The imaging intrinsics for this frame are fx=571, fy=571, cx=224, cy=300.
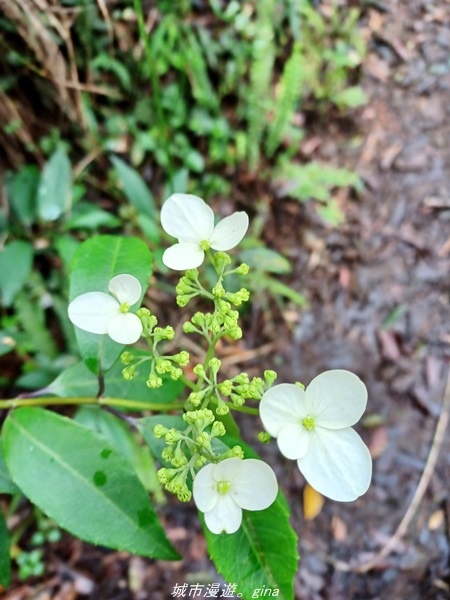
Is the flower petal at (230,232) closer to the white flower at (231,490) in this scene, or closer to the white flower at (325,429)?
the white flower at (325,429)

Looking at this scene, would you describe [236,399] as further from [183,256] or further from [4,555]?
[4,555]

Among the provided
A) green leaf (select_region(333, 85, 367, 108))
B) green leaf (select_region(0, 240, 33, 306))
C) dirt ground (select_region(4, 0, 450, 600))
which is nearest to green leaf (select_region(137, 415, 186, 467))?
green leaf (select_region(0, 240, 33, 306))

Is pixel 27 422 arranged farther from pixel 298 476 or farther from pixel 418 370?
pixel 418 370

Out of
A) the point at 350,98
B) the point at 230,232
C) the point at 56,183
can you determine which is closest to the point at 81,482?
the point at 230,232

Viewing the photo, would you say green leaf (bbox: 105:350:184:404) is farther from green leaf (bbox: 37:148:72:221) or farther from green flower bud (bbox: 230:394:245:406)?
green leaf (bbox: 37:148:72:221)

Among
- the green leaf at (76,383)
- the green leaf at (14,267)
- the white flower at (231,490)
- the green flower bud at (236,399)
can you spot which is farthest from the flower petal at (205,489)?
the green leaf at (14,267)

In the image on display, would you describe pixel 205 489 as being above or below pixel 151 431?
above
